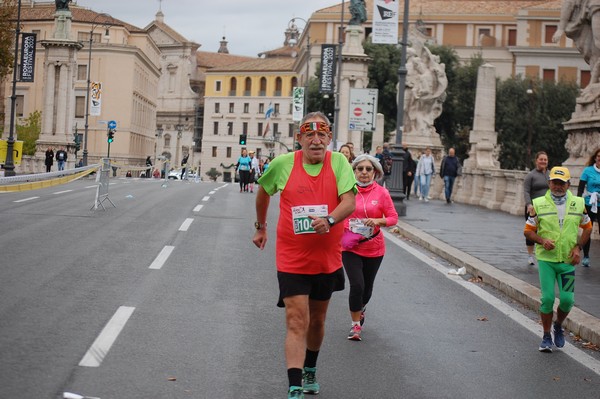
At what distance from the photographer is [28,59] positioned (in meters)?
52.8

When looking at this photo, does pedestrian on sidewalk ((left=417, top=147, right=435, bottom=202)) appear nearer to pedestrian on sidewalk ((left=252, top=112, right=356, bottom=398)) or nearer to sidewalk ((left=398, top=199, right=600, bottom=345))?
sidewalk ((left=398, top=199, right=600, bottom=345))

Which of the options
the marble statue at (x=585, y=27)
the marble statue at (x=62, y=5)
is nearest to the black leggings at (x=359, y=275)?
the marble statue at (x=585, y=27)

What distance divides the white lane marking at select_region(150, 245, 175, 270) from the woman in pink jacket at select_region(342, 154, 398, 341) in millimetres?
4354

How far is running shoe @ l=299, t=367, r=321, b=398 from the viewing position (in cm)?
689

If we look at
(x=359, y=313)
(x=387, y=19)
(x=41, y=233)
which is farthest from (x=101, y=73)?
(x=359, y=313)

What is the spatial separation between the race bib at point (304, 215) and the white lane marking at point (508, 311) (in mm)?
3052

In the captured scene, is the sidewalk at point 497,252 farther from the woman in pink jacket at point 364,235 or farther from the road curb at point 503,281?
the woman in pink jacket at point 364,235

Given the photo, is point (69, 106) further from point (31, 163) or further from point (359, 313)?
point (359, 313)

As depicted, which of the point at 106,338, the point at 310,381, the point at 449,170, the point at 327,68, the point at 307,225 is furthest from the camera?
the point at 327,68

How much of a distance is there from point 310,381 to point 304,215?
3.88 feet

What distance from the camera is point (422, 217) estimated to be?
26.1m

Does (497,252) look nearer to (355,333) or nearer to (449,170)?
(355,333)

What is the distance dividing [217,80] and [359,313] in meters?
138

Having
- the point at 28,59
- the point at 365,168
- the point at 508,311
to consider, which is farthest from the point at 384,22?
the point at 28,59
